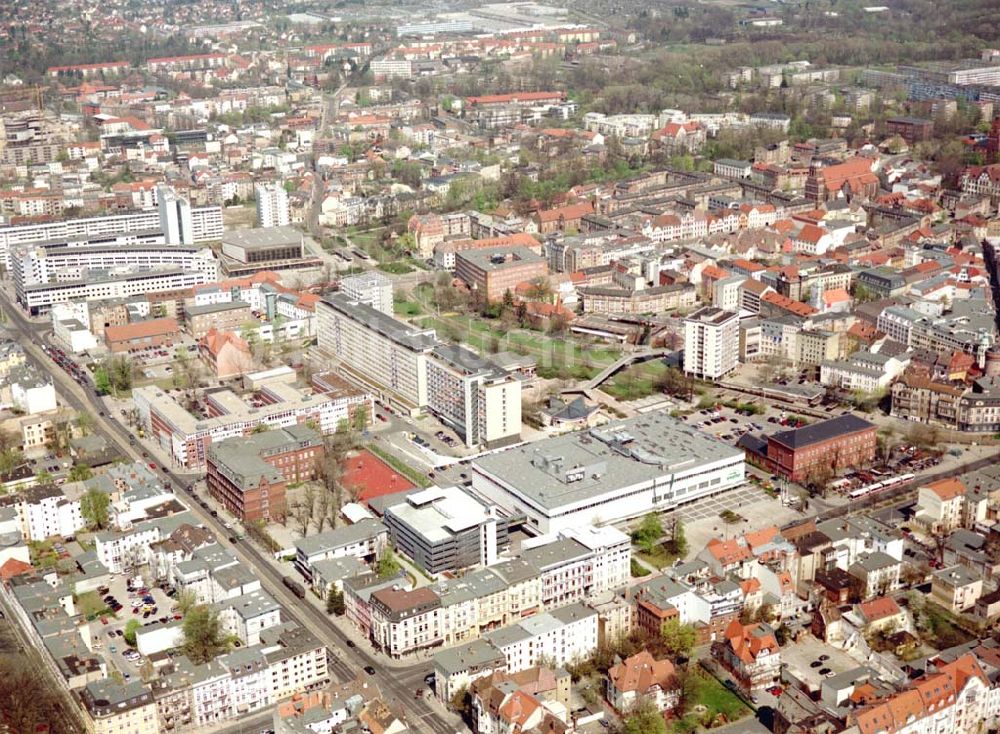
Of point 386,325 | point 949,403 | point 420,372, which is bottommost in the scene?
point 949,403

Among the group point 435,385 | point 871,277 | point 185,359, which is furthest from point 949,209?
point 185,359

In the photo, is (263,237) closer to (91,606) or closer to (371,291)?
(371,291)

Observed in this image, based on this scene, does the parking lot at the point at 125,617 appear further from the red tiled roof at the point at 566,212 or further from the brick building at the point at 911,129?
the brick building at the point at 911,129

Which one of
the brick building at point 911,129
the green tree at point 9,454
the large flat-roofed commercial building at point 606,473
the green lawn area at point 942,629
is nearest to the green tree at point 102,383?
the green tree at point 9,454

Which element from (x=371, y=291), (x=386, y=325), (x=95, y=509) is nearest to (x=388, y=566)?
(x=95, y=509)

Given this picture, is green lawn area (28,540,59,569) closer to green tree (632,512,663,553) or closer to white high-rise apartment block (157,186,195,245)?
green tree (632,512,663,553)

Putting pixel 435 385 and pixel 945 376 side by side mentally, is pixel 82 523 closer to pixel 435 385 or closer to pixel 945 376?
pixel 435 385

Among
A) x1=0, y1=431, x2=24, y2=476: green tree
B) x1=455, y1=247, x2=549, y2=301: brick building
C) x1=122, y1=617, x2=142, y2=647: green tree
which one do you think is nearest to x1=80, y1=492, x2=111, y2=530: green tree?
x1=0, y1=431, x2=24, y2=476: green tree
